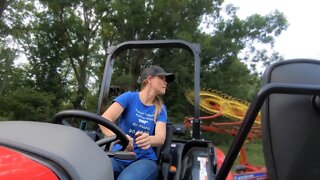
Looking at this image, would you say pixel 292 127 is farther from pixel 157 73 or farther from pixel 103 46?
pixel 103 46

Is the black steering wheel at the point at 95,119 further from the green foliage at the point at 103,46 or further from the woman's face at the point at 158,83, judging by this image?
the green foliage at the point at 103,46

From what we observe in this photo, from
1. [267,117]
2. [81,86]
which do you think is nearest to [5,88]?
[81,86]

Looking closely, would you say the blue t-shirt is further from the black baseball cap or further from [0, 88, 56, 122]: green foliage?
[0, 88, 56, 122]: green foliage

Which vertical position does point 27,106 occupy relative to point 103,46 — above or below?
below

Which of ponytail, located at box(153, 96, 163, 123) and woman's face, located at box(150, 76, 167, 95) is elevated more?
woman's face, located at box(150, 76, 167, 95)

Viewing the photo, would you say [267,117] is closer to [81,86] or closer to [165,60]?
[165,60]

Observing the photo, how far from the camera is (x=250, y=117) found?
1.44 m

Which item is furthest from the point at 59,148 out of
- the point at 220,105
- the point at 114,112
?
the point at 220,105

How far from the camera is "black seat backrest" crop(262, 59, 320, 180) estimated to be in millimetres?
1398

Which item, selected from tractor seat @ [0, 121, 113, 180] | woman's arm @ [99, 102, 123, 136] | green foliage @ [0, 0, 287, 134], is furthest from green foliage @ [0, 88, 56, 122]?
tractor seat @ [0, 121, 113, 180]

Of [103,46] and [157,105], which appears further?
[103,46]

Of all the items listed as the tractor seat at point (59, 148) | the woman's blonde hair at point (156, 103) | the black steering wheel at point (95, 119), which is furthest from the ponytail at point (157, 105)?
the tractor seat at point (59, 148)

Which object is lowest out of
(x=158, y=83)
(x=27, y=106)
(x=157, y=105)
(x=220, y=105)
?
(x=157, y=105)

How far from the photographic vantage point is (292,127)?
55.5 inches
